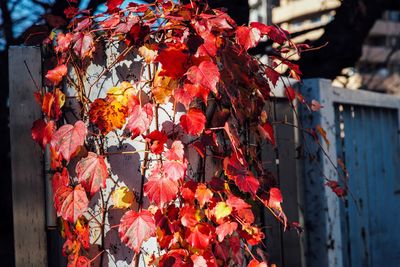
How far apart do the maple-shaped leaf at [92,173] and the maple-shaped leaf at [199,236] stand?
1.23 feet

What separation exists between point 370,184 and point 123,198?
263 cm

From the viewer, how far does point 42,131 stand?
2.21 meters

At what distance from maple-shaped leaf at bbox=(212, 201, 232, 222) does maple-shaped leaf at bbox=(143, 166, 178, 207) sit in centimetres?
19

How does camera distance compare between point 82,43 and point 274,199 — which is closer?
point 82,43

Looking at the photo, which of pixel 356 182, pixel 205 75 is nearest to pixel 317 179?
pixel 356 182

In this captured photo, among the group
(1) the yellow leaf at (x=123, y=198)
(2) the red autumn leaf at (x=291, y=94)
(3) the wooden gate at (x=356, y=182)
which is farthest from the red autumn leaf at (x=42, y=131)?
(3) the wooden gate at (x=356, y=182)

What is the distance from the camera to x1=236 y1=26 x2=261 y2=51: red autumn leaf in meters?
2.01

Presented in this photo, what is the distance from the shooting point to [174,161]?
6.38 feet

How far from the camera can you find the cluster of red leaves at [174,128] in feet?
6.40

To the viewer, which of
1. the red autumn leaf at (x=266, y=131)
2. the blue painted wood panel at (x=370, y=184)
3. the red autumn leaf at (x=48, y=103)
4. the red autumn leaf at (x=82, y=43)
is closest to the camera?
the red autumn leaf at (x=82, y=43)

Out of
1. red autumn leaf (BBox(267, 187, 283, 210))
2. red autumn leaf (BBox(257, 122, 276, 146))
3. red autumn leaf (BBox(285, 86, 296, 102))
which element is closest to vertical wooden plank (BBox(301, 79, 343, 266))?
red autumn leaf (BBox(285, 86, 296, 102))

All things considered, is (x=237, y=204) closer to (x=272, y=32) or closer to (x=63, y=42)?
(x=272, y=32)

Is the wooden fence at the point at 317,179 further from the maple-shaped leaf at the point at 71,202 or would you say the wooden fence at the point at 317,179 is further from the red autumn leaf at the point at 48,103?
the maple-shaped leaf at the point at 71,202

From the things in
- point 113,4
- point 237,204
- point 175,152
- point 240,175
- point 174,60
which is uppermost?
point 113,4
